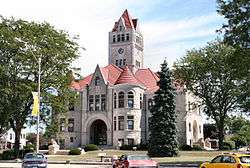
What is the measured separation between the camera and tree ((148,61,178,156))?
5350 cm

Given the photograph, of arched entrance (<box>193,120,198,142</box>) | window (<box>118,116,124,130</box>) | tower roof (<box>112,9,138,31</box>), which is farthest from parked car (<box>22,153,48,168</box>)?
tower roof (<box>112,9,138,31</box>)

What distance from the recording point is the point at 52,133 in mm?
54938

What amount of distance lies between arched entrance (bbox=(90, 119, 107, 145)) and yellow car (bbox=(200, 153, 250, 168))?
2090 inches

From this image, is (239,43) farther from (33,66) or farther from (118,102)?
(118,102)

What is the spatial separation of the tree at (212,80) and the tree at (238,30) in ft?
93.6

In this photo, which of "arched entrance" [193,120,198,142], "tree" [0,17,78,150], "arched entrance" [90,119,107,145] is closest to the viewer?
"tree" [0,17,78,150]

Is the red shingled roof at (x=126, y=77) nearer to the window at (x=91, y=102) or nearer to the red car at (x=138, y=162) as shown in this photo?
the window at (x=91, y=102)

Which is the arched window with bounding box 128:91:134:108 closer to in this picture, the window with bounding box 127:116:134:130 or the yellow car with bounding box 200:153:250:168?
the window with bounding box 127:116:134:130

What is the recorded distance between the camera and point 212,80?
64.5m

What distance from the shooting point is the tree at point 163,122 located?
53.5 m

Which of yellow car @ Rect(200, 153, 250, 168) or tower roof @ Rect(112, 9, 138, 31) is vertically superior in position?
tower roof @ Rect(112, 9, 138, 31)

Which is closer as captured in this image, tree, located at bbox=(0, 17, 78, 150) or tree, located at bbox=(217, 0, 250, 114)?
tree, located at bbox=(217, 0, 250, 114)

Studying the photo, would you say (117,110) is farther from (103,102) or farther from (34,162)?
(34,162)

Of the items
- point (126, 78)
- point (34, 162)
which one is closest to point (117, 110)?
point (126, 78)
